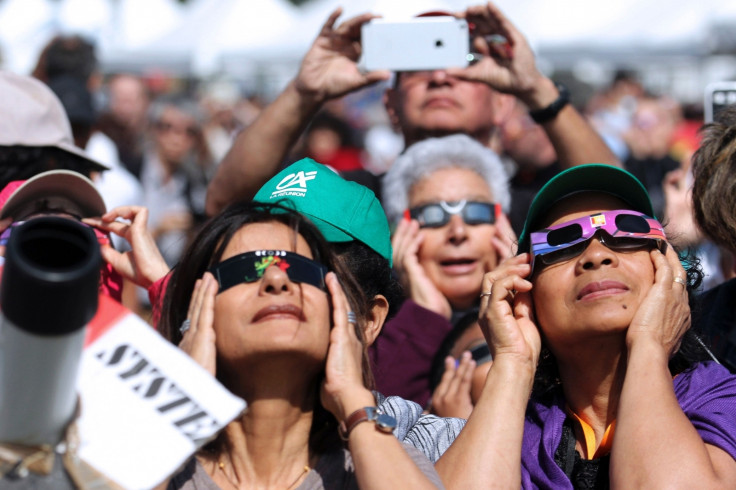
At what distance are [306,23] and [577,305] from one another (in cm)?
982

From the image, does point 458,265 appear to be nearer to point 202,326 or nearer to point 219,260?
point 219,260

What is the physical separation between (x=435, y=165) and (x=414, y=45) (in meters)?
0.62

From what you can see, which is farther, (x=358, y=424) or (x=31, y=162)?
(x=31, y=162)

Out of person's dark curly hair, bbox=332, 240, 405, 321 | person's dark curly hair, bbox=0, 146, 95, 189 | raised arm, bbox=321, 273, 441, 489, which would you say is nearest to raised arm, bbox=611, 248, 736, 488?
raised arm, bbox=321, 273, 441, 489

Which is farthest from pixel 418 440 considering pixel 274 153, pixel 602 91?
pixel 602 91

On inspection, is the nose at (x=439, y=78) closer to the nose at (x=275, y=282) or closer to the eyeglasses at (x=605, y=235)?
the eyeglasses at (x=605, y=235)

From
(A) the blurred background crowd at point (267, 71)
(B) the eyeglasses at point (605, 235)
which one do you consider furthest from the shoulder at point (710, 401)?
(A) the blurred background crowd at point (267, 71)

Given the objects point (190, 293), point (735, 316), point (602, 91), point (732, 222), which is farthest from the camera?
point (602, 91)

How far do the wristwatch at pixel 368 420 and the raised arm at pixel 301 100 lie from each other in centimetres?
169

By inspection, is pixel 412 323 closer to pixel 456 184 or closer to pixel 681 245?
pixel 456 184

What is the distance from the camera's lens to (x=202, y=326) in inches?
93.1

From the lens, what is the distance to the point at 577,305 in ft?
8.73

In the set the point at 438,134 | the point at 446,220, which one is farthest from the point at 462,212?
the point at 438,134

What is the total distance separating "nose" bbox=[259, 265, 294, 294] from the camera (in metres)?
2.38
